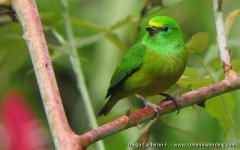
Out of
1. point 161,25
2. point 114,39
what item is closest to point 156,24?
point 161,25

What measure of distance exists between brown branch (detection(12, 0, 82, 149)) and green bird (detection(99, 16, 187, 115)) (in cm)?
84

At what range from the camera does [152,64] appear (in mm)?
1780

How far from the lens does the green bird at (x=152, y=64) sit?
1.71 m

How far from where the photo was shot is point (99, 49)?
2.65 m

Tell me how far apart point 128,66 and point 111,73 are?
0.62 meters

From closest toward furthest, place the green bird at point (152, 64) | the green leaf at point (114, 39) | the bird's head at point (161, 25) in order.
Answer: the green leaf at point (114, 39) < the green bird at point (152, 64) < the bird's head at point (161, 25)

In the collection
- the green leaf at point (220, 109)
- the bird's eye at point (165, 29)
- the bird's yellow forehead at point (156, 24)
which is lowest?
the green leaf at point (220, 109)

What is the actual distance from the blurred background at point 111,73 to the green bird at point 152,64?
0.13ft

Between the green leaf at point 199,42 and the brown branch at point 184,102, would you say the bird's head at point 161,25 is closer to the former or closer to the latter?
the green leaf at point 199,42

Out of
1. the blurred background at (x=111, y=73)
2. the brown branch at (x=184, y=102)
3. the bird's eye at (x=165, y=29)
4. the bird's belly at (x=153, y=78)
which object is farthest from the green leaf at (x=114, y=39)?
the brown branch at (x=184, y=102)

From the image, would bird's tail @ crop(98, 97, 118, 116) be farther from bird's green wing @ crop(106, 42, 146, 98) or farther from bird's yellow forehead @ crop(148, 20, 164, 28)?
bird's yellow forehead @ crop(148, 20, 164, 28)

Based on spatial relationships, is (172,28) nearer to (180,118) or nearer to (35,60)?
(180,118)

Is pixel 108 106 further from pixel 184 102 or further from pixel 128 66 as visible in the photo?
pixel 184 102

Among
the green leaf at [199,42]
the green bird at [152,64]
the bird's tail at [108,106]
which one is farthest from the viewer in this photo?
the bird's tail at [108,106]
